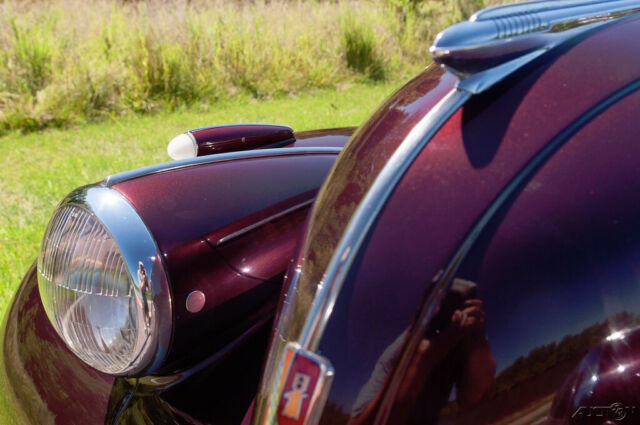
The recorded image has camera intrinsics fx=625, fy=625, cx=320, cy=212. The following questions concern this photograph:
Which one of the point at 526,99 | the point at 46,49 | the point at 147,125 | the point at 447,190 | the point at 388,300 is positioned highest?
the point at 526,99

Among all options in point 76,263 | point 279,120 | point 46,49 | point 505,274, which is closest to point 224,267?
point 76,263

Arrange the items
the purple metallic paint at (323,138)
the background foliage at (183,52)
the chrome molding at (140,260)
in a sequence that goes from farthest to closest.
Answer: the background foliage at (183,52), the purple metallic paint at (323,138), the chrome molding at (140,260)

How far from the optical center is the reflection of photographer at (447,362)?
81 cm

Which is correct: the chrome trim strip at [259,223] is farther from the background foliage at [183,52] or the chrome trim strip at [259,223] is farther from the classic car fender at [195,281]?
→ the background foliage at [183,52]

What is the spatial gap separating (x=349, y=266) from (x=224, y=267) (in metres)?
0.53

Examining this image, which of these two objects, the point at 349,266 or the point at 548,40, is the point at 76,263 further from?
the point at 548,40

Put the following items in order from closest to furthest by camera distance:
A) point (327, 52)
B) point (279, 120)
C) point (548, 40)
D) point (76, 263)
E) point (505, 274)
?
point (505, 274) → point (548, 40) → point (76, 263) → point (279, 120) → point (327, 52)

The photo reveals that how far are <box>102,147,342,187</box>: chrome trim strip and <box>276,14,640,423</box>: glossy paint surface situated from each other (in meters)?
0.62

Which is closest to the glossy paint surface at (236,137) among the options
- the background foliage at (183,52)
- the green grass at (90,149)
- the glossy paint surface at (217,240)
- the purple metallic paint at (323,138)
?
the purple metallic paint at (323,138)

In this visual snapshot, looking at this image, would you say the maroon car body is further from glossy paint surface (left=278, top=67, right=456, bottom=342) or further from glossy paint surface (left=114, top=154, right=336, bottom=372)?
glossy paint surface (left=114, top=154, right=336, bottom=372)

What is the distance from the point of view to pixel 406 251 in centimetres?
84

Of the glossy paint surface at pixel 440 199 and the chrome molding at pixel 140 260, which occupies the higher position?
the glossy paint surface at pixel 440 199

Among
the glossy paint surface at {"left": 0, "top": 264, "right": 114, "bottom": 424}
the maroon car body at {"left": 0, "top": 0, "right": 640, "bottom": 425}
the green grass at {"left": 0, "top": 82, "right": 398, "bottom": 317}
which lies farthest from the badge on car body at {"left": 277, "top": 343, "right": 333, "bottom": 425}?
the green grass at {"left": 0, "top": 82, "right": 398, "bottom": 317}

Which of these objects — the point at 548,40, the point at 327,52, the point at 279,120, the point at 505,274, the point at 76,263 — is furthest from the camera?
the point at 327,52
